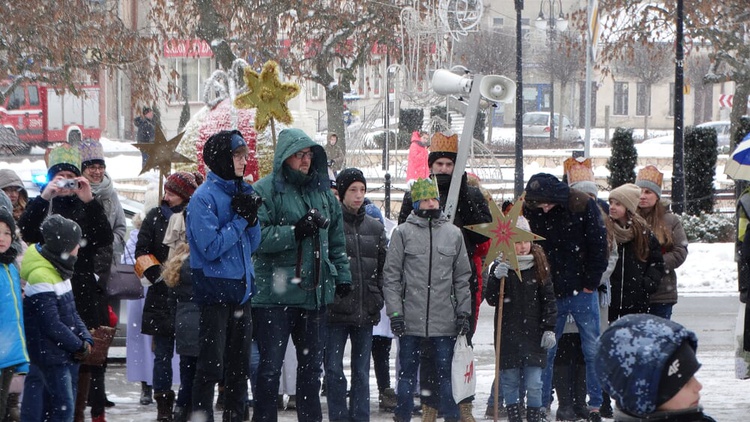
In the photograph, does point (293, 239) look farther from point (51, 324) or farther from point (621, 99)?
point (621, 99)

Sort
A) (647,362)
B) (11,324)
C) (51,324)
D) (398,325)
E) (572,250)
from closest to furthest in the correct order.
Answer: (647,362), (11,324), (51,324), (398,325), (572,250)

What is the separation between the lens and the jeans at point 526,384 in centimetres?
753

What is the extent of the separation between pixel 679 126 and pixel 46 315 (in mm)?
13695

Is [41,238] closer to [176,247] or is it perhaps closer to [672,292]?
[176,247]

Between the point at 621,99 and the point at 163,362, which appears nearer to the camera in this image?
the point at 163,362

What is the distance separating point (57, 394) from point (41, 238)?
42.6 inches

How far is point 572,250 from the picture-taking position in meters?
7.86

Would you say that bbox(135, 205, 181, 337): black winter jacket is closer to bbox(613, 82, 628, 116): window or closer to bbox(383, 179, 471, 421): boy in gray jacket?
bbox(383, 179, 471, 421): boy in gray jacket

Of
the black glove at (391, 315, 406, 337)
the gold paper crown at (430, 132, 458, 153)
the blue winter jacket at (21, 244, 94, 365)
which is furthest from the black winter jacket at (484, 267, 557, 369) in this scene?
the blue winter jacket at (21, 244, 94, 365)

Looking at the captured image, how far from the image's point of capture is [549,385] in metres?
8.04

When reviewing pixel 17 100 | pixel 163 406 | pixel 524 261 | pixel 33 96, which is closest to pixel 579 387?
pixel 524 261

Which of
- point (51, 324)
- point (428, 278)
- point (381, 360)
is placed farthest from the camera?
point (381, 360)

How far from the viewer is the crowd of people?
21.0ft

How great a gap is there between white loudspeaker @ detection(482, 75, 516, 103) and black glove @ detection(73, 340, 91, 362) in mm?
3131
